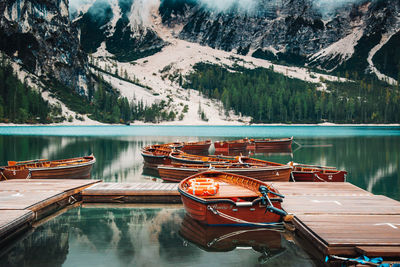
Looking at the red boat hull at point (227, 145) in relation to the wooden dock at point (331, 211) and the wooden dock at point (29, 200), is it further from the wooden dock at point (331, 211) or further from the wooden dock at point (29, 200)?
the wooden dock at point (29, 200)

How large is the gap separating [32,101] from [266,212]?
167 metres

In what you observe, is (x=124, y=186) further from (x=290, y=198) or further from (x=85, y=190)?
(x=290, y=198)

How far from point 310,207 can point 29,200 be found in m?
14.7

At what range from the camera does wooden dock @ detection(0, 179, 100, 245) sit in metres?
13.4

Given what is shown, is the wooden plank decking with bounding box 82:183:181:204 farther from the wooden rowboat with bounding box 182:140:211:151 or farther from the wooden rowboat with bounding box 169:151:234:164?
the wooden rowboat with bounding box 182:140:211:151

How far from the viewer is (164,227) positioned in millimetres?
15352

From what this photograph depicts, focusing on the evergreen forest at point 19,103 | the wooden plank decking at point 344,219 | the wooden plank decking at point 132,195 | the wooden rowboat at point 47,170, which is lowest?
the wooden plank decking at point 132,195

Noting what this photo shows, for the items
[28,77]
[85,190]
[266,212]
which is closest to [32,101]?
[28,77]

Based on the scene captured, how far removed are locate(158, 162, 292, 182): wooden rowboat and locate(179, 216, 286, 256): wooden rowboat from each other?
28.7 ft

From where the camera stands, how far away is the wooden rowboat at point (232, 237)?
13.0 metres

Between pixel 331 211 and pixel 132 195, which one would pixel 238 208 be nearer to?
pixel 331 211

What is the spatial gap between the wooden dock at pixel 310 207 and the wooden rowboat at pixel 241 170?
2480 mm

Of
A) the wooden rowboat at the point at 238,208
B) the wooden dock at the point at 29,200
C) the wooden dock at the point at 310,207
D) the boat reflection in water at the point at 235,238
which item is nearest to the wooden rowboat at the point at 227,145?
the wooden dock at the point at 310,207

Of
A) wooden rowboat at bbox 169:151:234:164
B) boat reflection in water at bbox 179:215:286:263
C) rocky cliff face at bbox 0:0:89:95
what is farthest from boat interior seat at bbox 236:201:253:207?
rocky cliff face at bbox 0:0:89:95
